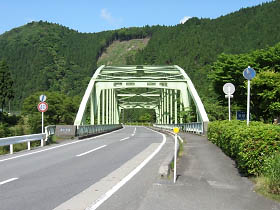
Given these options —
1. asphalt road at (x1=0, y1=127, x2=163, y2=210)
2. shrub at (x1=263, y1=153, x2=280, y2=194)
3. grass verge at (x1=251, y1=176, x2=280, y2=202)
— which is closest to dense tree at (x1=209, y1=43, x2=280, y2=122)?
asphalt road at (x1=0, y1=127, x2=163, y2=210)

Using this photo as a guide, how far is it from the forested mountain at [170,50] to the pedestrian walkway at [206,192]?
86.4 m

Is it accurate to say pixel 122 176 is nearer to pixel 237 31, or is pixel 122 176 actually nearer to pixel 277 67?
pixel 277 67

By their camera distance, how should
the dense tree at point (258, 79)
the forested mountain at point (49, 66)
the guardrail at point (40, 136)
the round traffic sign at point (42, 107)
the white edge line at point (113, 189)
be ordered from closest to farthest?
the white edge line at point (113, 189)
the guardrail at point (40, 136)
the round traffic sign at point (42, 107)
the dense tree at point (258, 79)
the forested mountain at point (49, 66)

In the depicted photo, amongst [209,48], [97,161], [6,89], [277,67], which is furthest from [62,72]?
[97,161]

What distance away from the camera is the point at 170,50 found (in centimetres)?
14738

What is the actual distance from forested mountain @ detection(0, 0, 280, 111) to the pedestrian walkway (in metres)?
86.4

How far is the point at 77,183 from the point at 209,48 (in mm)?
124416

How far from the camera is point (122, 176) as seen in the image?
8.11 meters

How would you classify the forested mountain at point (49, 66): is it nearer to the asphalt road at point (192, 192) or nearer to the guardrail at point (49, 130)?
the guardrail at point (49, 130)

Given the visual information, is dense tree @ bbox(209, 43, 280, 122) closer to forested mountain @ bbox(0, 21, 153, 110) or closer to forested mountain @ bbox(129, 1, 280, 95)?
forested mountain @ bbox(129, 1, 280, 95)

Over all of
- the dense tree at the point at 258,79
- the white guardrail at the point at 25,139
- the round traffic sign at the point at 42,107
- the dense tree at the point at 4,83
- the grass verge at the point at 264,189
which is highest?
the dense tree at the point at 4,83

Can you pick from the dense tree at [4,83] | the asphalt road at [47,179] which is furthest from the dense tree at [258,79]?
the dense tree at [4,83]

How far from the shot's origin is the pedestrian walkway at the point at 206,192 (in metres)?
5.42

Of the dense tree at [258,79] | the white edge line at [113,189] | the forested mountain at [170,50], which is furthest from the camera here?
the forested mountain at [170,50]
